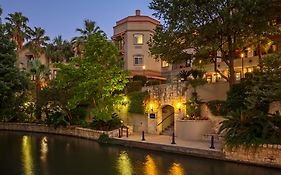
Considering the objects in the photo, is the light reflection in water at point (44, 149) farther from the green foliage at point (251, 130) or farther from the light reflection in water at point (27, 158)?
the green foliage at point (251, 130)

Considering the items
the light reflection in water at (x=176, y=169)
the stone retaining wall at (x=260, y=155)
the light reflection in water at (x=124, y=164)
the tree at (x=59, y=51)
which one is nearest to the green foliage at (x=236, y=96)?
the stone retaining wall at (x=260, y=155)

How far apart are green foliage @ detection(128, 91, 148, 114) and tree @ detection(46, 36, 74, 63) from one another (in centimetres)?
2438

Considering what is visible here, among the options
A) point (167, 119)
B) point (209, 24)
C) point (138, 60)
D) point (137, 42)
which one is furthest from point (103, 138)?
point (137, 42)

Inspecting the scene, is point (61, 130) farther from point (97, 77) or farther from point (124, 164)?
point (124, 164)

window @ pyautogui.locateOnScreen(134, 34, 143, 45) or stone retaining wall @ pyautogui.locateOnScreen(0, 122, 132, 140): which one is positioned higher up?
window @ pyautogui.locateOnScreen(134, 34, 143, 45)

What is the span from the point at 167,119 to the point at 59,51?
29.1 meters

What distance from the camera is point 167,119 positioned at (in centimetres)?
2777

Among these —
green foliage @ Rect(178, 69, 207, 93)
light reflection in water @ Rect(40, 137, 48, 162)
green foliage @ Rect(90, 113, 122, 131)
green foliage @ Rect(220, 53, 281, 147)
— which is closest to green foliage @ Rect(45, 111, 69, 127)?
light reflection in water @ Rect(40, 137, 48, 162)

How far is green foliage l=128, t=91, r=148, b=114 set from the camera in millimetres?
28047

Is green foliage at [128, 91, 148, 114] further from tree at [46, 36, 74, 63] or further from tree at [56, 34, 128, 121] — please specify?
tree at [46, 36, 74, 63]

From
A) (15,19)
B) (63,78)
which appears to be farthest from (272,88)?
(15,19)

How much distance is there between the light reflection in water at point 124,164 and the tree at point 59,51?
111 feet

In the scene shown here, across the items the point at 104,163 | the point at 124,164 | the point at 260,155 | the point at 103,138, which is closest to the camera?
the point at 260,155

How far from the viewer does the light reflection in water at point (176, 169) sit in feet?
48.8
